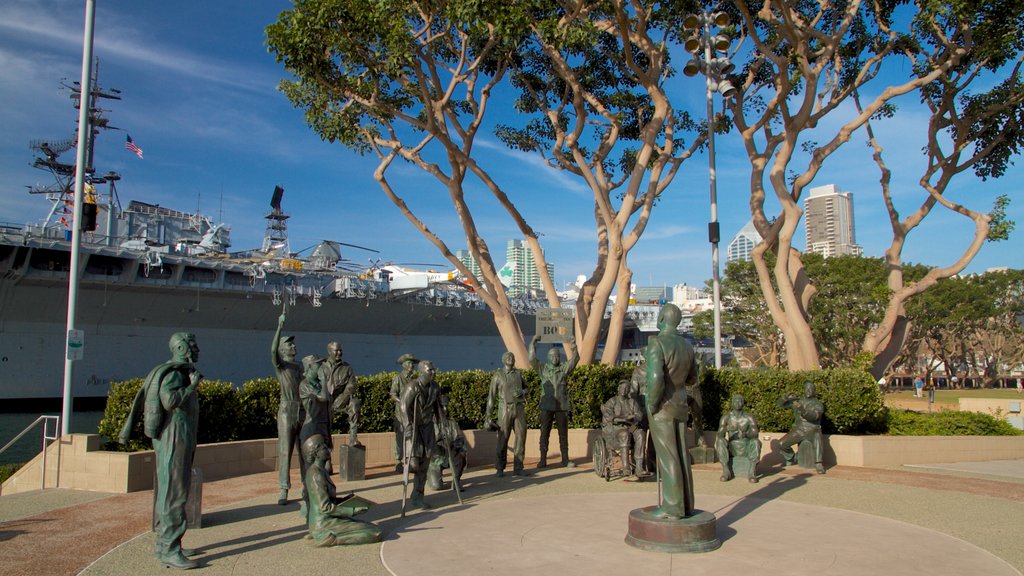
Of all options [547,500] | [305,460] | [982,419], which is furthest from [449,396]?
[982,419]

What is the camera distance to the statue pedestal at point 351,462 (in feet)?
33.2

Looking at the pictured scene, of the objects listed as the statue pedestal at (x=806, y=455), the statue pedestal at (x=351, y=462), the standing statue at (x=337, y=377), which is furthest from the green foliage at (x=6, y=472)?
the statue pedestal at (x=806, y=455)

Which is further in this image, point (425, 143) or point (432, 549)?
point (425, 143)

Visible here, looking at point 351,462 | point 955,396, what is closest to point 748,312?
point 955,396

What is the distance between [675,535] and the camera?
6.03 metres

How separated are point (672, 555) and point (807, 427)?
6021 mm

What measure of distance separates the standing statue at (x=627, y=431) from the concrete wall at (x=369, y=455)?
195cm

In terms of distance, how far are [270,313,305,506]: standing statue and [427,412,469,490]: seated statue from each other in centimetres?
177

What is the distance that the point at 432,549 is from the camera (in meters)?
6.14

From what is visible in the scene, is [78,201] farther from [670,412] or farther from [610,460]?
[670,412]

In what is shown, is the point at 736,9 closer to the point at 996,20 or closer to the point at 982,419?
the point at 996,20

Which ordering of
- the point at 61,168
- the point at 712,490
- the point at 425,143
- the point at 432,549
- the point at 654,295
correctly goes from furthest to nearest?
the point at 654,295, the point at 61,168, the point at 425,143, the point at 712,490, the point at 432,549

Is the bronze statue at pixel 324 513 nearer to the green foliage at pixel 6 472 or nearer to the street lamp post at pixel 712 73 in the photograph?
the green foliage at pixel 6 472

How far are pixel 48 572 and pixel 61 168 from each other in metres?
48.8
